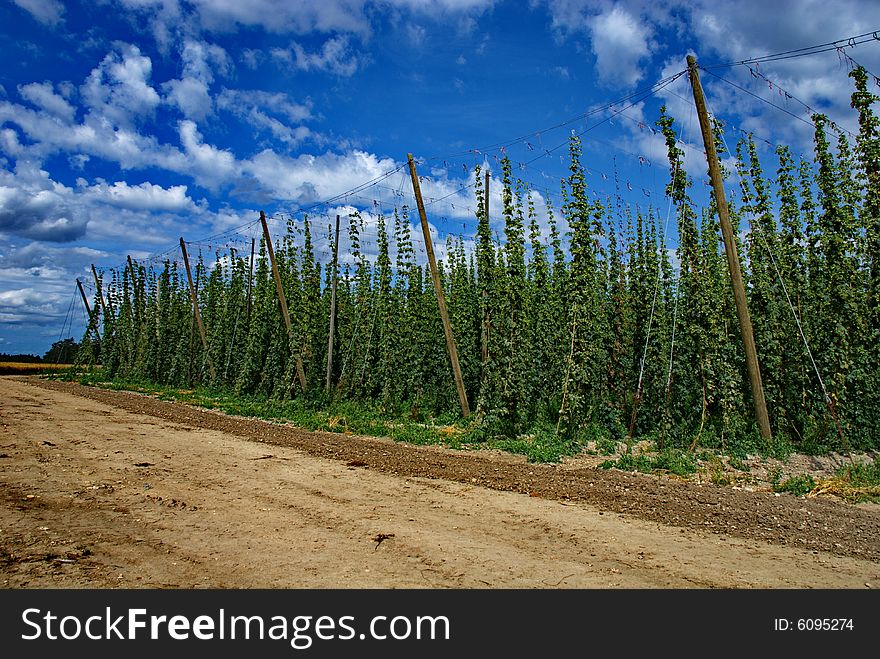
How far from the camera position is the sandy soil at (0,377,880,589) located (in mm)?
4391

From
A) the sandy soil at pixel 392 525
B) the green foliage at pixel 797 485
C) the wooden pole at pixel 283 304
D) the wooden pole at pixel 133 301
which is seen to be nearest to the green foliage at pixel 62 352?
the wooden pole at pixel 133 301

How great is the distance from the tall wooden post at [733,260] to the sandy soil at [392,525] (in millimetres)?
2912

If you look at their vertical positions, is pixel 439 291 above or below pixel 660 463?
above

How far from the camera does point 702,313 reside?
34.3 ft

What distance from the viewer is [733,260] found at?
32.1ft

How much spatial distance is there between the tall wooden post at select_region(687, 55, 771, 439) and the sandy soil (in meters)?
2.91

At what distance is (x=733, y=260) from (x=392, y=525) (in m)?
7.57

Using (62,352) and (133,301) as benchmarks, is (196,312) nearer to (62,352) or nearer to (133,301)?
(133,301)

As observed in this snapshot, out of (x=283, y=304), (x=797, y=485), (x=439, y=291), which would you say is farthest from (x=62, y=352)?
(x=797, y=485)

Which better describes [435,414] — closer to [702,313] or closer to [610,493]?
[702,313]

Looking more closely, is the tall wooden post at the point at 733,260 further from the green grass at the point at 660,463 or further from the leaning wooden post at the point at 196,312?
the leaning wooden post at the point at 196,312
